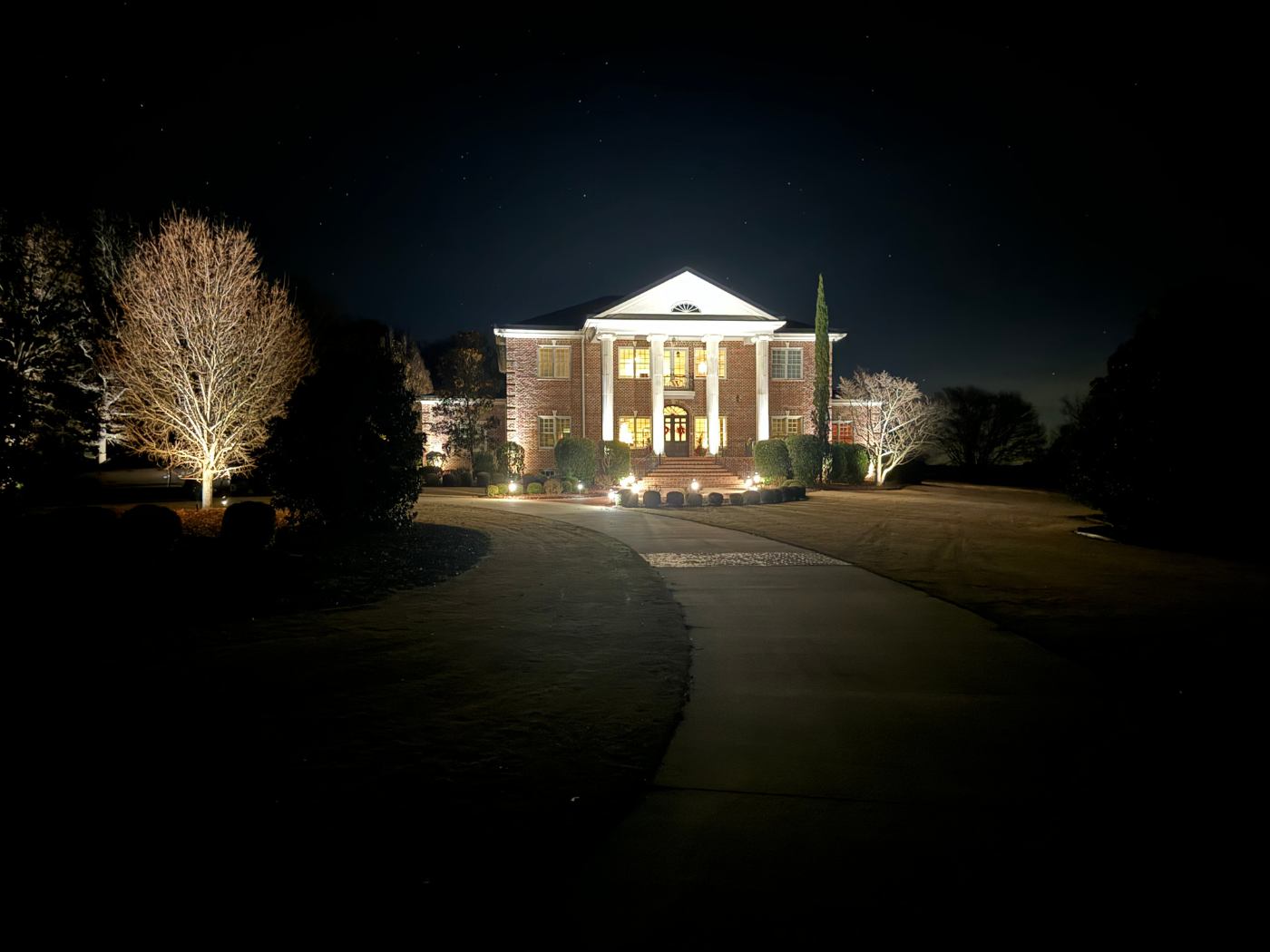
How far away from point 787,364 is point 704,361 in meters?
4.45

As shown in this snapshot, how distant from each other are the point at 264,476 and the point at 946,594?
1179 centimetres

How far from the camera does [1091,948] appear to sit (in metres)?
2.36

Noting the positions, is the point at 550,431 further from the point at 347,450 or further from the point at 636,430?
the point at 347,450

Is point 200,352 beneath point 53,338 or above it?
beneath

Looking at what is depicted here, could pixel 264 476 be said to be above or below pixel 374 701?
Result: above

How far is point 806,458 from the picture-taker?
3039cm

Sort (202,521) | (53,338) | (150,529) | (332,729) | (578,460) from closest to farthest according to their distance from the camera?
1. (332,729)
2. (150,529)
3. (202,521)
4. (53,338)
5. (578,460)

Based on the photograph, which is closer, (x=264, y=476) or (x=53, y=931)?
(x=53, y=931)

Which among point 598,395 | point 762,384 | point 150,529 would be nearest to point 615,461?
point 598,395

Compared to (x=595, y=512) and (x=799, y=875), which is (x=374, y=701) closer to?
(x=799, y=875)

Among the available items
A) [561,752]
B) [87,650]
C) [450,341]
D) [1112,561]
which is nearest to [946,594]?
[1112,561]

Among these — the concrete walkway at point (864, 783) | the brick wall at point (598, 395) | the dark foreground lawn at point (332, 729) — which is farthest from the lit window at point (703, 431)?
the concrete walkway at point (864, 783)

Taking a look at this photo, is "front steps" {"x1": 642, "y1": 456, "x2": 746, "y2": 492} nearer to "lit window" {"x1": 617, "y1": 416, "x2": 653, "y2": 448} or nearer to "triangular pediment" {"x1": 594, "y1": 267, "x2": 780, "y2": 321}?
"lit window" {"x1": 617, "y1": 416, "x2": 653, "y2": 448}

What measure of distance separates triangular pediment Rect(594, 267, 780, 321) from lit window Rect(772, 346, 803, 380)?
10.9 feet
